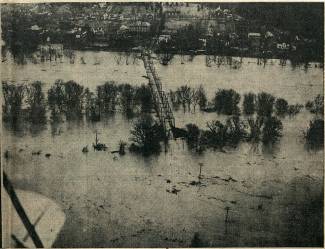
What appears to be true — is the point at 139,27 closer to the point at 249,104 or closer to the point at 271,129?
the point at 249,104

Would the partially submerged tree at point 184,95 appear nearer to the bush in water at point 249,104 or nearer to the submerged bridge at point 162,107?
the submerged bridge at point 162,107

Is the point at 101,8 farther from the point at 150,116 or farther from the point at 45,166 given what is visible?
the point at 45,166

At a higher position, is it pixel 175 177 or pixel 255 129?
pixel 255 129

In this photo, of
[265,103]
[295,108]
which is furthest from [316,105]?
[265,103]

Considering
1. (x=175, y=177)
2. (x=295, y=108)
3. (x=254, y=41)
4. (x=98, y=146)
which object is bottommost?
(x=175, y=177)

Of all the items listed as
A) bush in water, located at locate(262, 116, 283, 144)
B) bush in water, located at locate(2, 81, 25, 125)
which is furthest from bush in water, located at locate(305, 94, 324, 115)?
bush in water, located at locate(2, 81, 25, 125)

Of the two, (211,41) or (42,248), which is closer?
(42,248)

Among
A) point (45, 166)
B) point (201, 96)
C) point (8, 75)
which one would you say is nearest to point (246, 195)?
point (201, 96)
